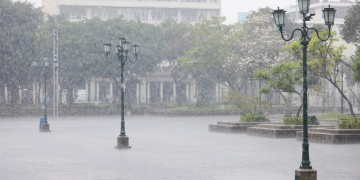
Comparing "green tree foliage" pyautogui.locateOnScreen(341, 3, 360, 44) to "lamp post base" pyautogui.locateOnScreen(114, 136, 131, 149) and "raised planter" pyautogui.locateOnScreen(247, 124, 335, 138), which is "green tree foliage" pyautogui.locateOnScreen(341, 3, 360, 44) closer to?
"raised planter" pyautogui.locateOnScreen(247, 124, 335, 138)

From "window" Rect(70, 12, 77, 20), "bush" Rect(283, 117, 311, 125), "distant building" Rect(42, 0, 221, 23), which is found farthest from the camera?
"window" Rect(70, 12, 77, 20)

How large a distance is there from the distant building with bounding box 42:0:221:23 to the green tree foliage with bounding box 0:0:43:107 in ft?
124

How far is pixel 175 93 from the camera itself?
3474 inches

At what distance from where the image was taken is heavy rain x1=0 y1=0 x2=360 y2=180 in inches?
571

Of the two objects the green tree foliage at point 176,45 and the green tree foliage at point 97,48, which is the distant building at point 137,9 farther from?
the green tree foliage at point 97,48

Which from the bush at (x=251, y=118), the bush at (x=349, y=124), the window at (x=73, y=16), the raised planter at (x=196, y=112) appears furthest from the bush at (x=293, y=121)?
the window at (x=73, y=16)

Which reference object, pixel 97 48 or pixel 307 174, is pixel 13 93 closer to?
pixel 97 48

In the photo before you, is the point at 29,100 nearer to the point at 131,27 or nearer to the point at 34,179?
the point at 131,27

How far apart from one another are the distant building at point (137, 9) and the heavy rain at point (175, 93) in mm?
186

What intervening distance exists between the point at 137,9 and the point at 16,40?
1780 inches

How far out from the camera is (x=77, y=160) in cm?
1593

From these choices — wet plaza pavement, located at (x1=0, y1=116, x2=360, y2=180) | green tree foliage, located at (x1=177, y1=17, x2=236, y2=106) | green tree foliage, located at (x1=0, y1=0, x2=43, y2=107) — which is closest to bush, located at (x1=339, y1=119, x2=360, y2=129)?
wet plaza pavement, located at (x1=0, y1=116, x2=360, y2=180)

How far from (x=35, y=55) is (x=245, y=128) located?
31.3m

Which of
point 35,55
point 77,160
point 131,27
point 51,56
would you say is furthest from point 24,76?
point 77,160
